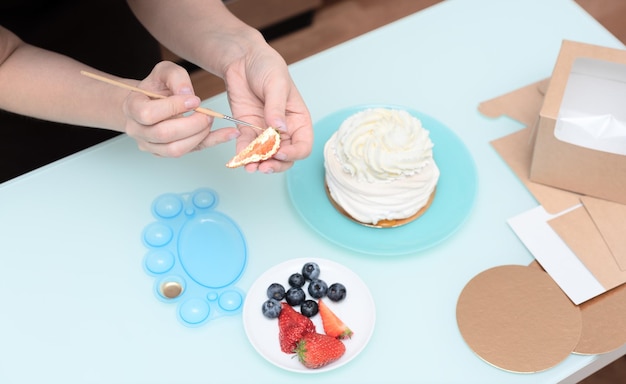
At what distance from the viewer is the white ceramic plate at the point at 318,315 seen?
111cm

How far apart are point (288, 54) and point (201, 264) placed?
173 centimetres

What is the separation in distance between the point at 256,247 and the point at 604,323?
658mm

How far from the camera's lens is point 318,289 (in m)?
1.17

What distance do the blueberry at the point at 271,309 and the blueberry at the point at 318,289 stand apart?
7cm

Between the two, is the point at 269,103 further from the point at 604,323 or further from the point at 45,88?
the point at 604,323

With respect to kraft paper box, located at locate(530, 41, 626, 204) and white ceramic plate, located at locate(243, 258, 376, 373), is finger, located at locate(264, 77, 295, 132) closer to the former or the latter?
white ceramic plate, located at locate(243, 258, 376, 373)

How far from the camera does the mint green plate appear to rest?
50.0 inches

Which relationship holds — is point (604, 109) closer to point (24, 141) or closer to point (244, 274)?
point (244, 274)

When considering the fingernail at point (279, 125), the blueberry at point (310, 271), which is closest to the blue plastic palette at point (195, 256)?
the blueberry at point (310, 271)

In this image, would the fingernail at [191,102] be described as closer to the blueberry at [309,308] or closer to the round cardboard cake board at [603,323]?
the blueberry at [309,308]

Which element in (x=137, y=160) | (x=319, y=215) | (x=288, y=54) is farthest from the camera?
(x=288, y=54)

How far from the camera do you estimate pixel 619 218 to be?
1.29 meters

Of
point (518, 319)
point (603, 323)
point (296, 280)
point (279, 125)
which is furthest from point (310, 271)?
point (603, 323)

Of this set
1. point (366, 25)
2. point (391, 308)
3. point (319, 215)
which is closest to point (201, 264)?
point (319, 215)
